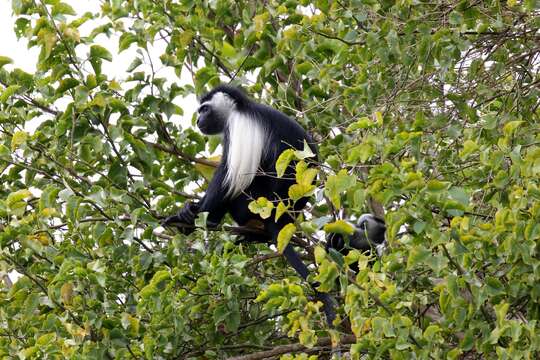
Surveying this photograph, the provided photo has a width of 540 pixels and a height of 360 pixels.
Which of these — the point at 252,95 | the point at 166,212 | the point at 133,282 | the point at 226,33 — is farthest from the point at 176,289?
the point at 252,95

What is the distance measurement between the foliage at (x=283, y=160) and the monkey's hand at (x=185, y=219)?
0.23 ft

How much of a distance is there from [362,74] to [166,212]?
1.09m

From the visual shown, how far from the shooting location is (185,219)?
3561mm

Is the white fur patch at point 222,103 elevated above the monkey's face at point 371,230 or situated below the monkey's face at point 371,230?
above

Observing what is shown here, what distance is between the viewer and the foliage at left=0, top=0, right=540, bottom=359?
230 cm

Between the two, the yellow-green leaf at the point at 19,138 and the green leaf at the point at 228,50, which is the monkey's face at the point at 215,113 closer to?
the green leaf at the point at 228,50

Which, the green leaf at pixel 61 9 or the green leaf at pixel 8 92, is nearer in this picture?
the green leaf at pixel 61 9

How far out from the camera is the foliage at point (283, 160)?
2297 mm

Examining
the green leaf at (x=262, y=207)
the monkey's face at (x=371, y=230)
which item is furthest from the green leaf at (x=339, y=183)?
the monkey's face at (x=371, y=230)

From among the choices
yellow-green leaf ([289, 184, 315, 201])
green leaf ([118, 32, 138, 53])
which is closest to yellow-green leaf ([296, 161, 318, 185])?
yellow-green leaf ([289, 184, 315, 201])

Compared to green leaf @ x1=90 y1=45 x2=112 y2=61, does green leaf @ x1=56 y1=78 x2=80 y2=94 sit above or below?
below

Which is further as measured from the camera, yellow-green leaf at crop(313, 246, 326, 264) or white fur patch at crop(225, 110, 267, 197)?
white fur patch at crop(225, 110, 267, 197)

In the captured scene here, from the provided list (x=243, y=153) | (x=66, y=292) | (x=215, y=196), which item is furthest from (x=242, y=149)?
(x=66, y=292)

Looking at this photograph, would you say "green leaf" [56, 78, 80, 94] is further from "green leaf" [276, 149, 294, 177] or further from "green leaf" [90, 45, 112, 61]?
"green leaf" [276, 149, 294, 177]
